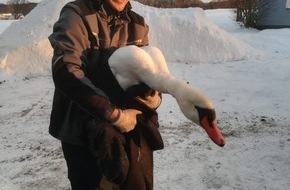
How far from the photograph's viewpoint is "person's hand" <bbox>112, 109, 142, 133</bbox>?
163 centimetres

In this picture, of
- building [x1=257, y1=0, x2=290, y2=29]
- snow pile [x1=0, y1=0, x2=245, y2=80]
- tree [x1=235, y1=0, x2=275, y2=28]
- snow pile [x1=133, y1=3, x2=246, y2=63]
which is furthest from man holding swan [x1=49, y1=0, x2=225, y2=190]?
building [x1=257, y1=0, x2=290, y2=29]

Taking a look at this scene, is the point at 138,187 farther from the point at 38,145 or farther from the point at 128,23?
the point at 38,145

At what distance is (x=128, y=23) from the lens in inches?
73.5

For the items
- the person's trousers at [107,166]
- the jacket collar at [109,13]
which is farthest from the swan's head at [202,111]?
the jacket collar at [109,13]

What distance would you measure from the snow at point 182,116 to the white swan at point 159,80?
1970 mm

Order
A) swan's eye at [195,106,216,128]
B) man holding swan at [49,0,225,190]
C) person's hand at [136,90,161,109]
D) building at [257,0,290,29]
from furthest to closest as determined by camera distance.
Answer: building at [257,0,290,29]
person's hand at [136,90,161,109]
man holding swan at [49,0,225,190]
swan's eye at [195,106,216,128]

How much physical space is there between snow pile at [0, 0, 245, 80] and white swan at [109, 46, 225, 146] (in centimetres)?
664

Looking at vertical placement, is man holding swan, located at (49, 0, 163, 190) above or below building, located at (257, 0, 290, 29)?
above

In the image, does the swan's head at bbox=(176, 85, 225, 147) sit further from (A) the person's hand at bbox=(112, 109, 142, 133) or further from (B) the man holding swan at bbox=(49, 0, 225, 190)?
(A) the person's hand at bbox=(112, 109, 142, 133)

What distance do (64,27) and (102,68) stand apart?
0.86 feet

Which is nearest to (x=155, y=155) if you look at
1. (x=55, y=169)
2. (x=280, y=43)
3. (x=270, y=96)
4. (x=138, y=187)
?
(x=55, y=169)

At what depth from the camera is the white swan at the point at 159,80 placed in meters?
1.50

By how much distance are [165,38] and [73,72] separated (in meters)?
7.72

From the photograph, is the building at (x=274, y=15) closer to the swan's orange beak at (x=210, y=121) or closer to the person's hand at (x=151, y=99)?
the person's hand at (x=151, y=99)
